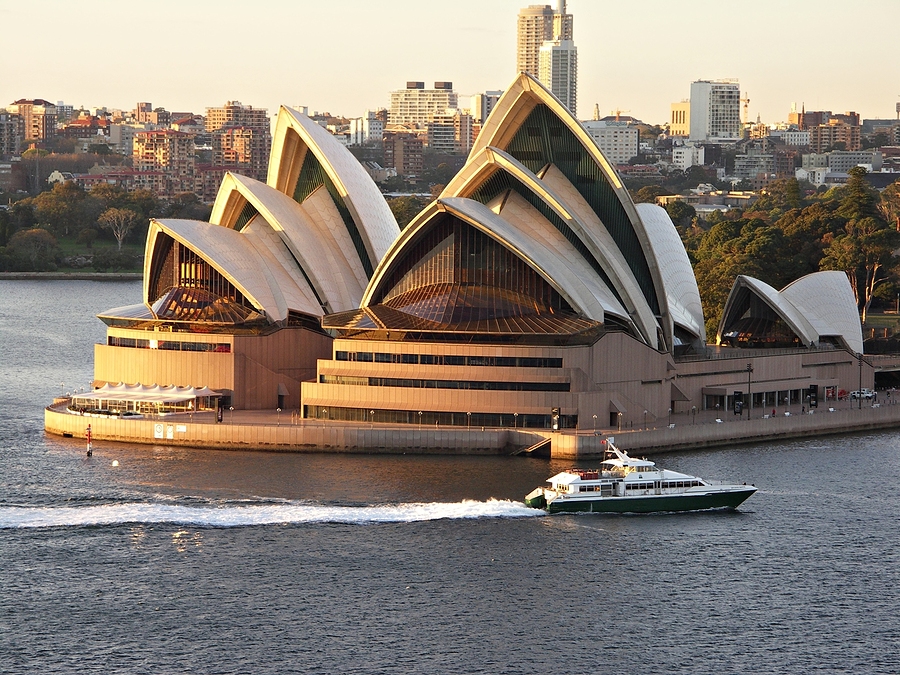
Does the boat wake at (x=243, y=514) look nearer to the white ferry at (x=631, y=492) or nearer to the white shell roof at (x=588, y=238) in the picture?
the white ferry at (x=631, y=492)

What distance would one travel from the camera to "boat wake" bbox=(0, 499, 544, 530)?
47.2 metres

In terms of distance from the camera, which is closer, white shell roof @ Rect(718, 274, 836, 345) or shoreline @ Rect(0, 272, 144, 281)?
white shell roof @ Rect(718, 274, 836, 345)

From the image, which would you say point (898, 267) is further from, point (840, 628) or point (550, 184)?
point (840, 628)

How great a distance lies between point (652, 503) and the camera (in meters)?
50.5

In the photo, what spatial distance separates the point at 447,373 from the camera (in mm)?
60719

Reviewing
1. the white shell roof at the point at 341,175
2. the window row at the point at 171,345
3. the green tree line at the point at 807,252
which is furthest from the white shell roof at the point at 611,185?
the green tree line at the point at 807,252

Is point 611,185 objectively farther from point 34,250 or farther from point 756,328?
point 34,250

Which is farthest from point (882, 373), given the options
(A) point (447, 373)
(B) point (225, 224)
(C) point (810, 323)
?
(B) point (225, 224)

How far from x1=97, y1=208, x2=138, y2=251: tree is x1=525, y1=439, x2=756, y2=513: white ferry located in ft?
358

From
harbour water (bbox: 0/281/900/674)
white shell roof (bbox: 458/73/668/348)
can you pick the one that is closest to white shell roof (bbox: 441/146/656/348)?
white shell roof (bbox: 458/73/668/348)

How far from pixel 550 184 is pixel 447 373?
1099 centimetres

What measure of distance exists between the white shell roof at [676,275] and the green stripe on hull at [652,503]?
Answer: 18.4 meters

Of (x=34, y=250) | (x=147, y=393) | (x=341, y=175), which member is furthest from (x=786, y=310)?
(x=34, y=250)

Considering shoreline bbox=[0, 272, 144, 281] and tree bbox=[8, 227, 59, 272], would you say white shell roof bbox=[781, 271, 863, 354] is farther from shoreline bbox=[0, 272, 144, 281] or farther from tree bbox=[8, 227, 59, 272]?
tree bbox=[8, 227, 59, 272]
